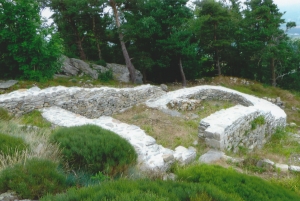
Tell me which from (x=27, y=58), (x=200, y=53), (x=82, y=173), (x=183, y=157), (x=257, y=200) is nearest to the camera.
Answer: (x=257, y=200)

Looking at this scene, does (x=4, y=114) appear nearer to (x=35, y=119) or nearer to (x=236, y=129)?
(x=35, y=119)

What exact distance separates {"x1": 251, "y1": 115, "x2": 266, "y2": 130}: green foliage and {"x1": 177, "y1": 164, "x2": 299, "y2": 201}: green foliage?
5.76 meters

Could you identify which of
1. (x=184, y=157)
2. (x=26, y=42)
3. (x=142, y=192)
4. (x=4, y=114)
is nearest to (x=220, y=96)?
(x=184, y=157)

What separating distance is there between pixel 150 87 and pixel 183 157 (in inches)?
266

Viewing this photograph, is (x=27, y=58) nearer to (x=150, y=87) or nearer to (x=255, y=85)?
(x=150, y=87)

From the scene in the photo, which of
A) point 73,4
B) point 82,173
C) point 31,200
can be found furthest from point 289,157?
point 73,4

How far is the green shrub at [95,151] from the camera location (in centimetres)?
453

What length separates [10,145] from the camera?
443 cm

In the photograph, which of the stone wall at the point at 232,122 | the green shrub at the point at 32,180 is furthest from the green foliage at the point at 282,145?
the green shrub at the point at 32,180

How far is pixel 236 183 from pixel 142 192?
1705mm

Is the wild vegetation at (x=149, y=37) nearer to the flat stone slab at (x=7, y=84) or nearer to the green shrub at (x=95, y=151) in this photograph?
the flat stone slab at (x=7, y=84)

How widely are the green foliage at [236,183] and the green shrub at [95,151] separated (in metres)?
1.11

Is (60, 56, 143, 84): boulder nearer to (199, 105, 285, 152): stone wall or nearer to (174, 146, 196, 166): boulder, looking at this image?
(199, 105, 285, 152): stone wall

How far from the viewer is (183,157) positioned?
6.48m
